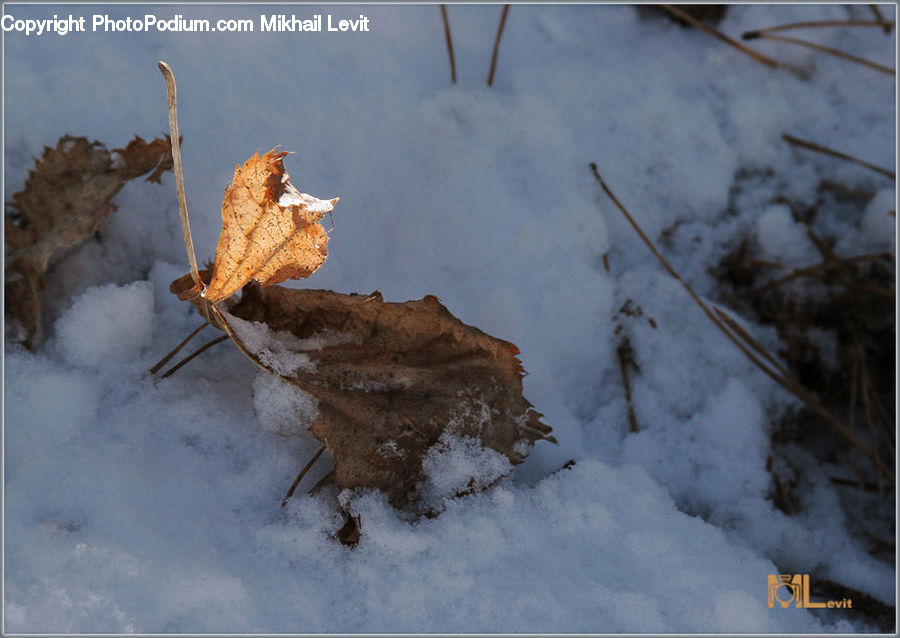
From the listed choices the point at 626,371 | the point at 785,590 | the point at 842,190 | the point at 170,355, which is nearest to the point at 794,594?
the point at 785,590

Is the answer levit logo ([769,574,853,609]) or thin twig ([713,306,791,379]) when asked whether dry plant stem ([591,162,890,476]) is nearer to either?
thin twig ([713,306,791,379])

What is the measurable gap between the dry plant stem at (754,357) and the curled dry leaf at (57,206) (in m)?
0.86

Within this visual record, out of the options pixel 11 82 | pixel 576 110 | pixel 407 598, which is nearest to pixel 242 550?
pixel 407 598

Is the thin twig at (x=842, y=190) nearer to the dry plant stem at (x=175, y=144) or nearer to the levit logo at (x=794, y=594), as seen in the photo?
the levit logo at (x=794, y=594)

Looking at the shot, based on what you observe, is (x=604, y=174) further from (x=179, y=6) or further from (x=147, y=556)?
(x=147, y=556)

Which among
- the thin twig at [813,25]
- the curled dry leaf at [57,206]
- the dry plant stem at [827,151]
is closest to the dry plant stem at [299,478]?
the curled dry leaf at [57,206]

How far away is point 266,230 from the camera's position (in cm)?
95

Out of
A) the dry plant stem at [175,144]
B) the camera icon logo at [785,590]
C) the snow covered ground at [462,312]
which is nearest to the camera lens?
the dry plant stem at [175,144]

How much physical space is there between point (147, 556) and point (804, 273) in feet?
4.40

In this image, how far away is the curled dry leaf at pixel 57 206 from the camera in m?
1.17

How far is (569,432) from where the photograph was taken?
1.25 metres

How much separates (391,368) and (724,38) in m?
1.20

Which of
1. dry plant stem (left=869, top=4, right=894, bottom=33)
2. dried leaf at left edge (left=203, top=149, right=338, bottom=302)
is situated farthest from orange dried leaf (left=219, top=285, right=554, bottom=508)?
dry plant stem (left=869, top=4, right=894, bottom=33)

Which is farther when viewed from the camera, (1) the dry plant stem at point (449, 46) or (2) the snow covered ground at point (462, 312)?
(1) the dry plant stem at point (449, 46)
